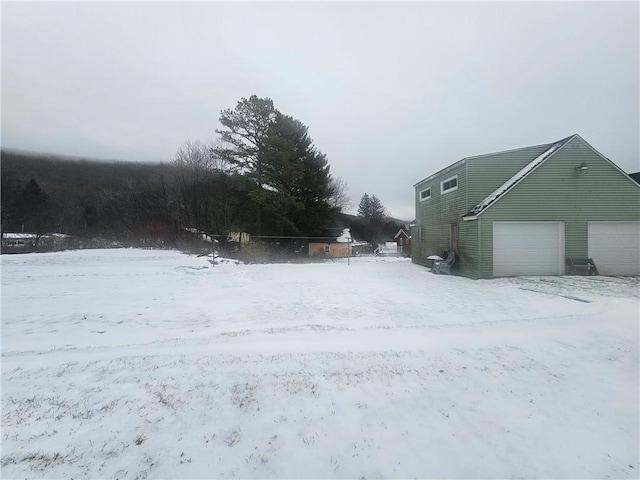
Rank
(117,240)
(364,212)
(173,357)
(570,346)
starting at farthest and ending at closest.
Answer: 1. (364,212)
2. (117,240)
3. (570,346)
4. (173,357)

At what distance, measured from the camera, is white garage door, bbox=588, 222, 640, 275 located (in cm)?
1145

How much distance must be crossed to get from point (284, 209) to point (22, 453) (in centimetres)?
2188

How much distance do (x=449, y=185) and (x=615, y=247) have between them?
6.57 metres

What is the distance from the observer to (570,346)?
4.41 m

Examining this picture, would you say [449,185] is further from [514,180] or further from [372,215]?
[372,215]

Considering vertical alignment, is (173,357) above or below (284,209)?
below

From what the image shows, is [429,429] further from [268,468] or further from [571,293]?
[571,293]

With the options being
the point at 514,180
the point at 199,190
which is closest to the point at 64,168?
the point at 199,190

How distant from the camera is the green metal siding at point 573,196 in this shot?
11.4 metres

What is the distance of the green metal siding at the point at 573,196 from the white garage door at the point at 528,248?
0.79 feet

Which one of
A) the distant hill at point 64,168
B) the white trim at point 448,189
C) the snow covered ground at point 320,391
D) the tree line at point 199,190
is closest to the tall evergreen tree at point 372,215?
the tree line at point 199,190

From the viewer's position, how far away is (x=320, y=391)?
3115mm

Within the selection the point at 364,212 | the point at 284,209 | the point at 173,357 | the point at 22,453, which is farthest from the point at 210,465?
the point at 364,212

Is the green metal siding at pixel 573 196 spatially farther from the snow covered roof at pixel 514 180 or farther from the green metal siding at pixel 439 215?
the green metal siding at pixel 439 215
